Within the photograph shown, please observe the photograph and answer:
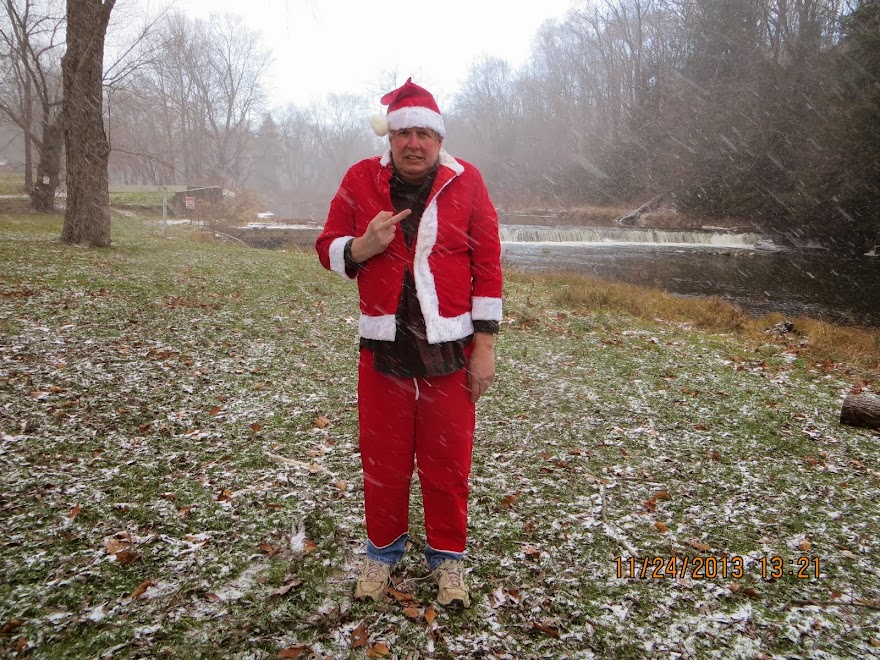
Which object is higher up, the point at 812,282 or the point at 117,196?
the point at 117,196

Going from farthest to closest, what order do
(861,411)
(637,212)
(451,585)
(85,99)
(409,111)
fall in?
(637,212) < (85,99) < (861,411) < (451,585) < (409,111)

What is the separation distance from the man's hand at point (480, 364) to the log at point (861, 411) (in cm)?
487

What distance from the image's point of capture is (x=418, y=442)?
8.50ft

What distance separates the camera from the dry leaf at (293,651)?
2381 millimetres

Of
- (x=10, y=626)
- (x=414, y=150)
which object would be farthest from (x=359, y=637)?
(x=414, y=150)

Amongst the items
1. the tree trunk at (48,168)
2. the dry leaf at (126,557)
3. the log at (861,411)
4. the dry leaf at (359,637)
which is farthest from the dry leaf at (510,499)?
the tree trunk at (48,168)

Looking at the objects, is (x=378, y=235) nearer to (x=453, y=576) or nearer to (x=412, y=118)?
(x=412, y=118)

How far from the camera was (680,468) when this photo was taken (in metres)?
4.39

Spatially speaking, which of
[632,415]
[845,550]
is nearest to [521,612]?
[845,550]

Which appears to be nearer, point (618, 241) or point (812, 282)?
point (812, 282)

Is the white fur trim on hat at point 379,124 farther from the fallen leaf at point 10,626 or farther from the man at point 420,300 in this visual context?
the fallen leaf at point 10,626

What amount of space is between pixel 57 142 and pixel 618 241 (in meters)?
25.3

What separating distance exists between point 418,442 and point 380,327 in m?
0.59

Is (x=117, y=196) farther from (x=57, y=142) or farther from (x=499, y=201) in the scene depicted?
(x=499, y=201)
